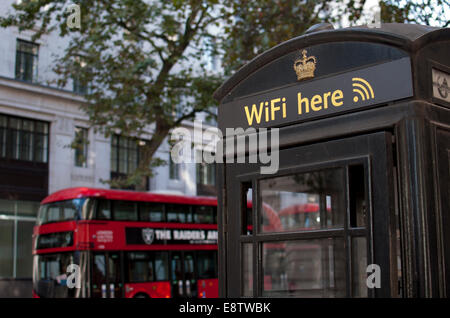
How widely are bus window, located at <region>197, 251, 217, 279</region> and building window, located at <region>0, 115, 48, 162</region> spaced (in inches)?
321

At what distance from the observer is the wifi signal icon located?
8.23 ft

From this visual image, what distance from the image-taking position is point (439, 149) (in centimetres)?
238

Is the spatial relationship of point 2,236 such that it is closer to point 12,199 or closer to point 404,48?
point 12,199

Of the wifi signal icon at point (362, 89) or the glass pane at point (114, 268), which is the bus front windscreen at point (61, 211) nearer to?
the glass pane at point (114, 268)

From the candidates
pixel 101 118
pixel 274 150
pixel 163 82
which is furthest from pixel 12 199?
pixel 274 150

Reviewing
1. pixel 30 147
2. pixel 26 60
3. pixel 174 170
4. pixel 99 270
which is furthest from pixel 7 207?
pixel 174 170

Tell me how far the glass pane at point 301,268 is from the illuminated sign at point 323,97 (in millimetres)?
2041

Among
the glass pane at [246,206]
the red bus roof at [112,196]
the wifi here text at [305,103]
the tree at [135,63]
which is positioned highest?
the tree at [135,63]

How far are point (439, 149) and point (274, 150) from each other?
0.76 meters

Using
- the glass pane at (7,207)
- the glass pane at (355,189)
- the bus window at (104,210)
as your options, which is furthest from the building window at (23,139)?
the glass pane at (355,189)

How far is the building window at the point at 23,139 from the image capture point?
857 inches

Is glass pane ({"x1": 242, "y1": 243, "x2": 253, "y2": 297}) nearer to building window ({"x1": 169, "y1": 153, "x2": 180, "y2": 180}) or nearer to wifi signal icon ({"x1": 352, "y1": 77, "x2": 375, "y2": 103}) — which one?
wifi signal icon ({"x1": 352, "y1": 77, "x2": 375, "y2": 103})

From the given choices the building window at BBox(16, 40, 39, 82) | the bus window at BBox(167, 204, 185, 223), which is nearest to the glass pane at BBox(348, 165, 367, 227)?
the bus window at BBox(167, 204, 185, 223)

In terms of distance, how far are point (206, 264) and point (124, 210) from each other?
3.69m
